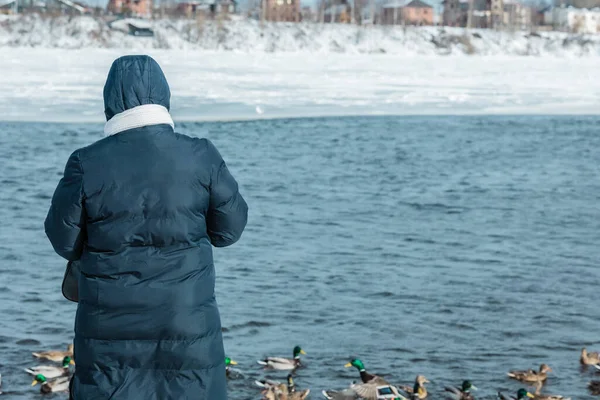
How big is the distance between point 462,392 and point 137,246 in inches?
143

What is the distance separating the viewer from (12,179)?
13.0 m

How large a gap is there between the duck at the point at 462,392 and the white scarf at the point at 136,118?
3627 millimetres

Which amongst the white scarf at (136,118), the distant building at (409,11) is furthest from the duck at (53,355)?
the distant building at (409,11)

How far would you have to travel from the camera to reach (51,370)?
6133 mm

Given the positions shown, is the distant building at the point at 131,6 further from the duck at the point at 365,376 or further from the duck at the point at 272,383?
the duck at the point at 272,383

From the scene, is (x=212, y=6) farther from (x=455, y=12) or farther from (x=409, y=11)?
(x=455, y=12)

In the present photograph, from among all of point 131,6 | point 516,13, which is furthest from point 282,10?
point 516,13

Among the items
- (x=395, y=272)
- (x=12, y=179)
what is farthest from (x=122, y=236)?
(x=12, y=179)

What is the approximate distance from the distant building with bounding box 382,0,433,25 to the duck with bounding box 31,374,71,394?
65866mm

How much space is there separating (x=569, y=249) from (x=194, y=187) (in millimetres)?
7327

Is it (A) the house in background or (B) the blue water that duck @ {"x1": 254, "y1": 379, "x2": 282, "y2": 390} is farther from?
(A) the house in background

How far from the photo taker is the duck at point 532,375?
245 inches

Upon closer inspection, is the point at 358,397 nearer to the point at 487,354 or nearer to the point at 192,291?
the point at 487,354

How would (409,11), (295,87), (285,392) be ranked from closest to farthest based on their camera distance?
A: (285,392) < (295,87) < (409,11)
